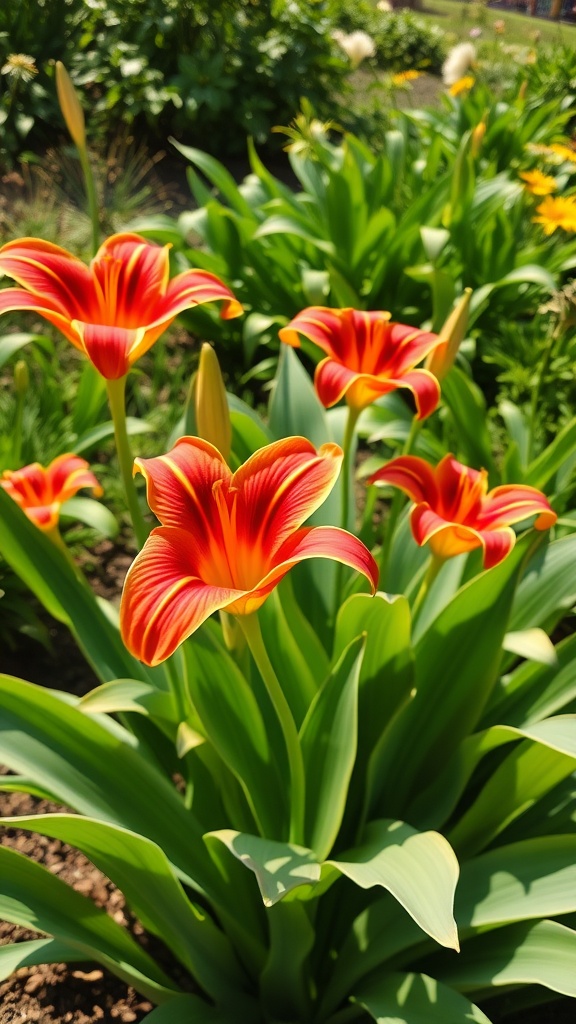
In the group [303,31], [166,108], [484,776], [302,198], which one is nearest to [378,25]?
[303,31]

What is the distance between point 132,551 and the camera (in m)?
2.49

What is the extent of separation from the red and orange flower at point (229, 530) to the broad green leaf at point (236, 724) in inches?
13.5

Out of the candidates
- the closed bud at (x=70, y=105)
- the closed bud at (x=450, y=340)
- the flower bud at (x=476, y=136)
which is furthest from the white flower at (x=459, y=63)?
the closed bud at (x=450, y=340)

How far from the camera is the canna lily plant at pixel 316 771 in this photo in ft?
3.31

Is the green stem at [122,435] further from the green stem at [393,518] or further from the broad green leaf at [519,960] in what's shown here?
the broad green leaf at [519,960]

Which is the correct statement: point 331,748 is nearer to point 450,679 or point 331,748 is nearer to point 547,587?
point 450,679

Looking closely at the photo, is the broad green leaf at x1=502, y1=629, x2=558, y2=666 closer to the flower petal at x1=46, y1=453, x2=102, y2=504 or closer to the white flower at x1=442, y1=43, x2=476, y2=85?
the flower petal at x1=46, y1=453, x2=102, y2=504

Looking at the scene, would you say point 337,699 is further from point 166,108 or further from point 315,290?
point 166,108

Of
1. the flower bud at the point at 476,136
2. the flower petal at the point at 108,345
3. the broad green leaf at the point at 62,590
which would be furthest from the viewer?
the flower bud at the point at 476,136

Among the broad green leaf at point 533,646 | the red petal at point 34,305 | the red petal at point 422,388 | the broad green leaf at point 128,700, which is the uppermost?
the red petal at point 34,305

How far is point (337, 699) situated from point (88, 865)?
84cm

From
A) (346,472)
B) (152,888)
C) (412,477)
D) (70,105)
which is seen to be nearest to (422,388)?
(412,477)

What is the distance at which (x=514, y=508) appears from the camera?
47.4 inches

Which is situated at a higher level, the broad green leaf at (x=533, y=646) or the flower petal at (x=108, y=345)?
the flower petal at (x=108, y=345)
